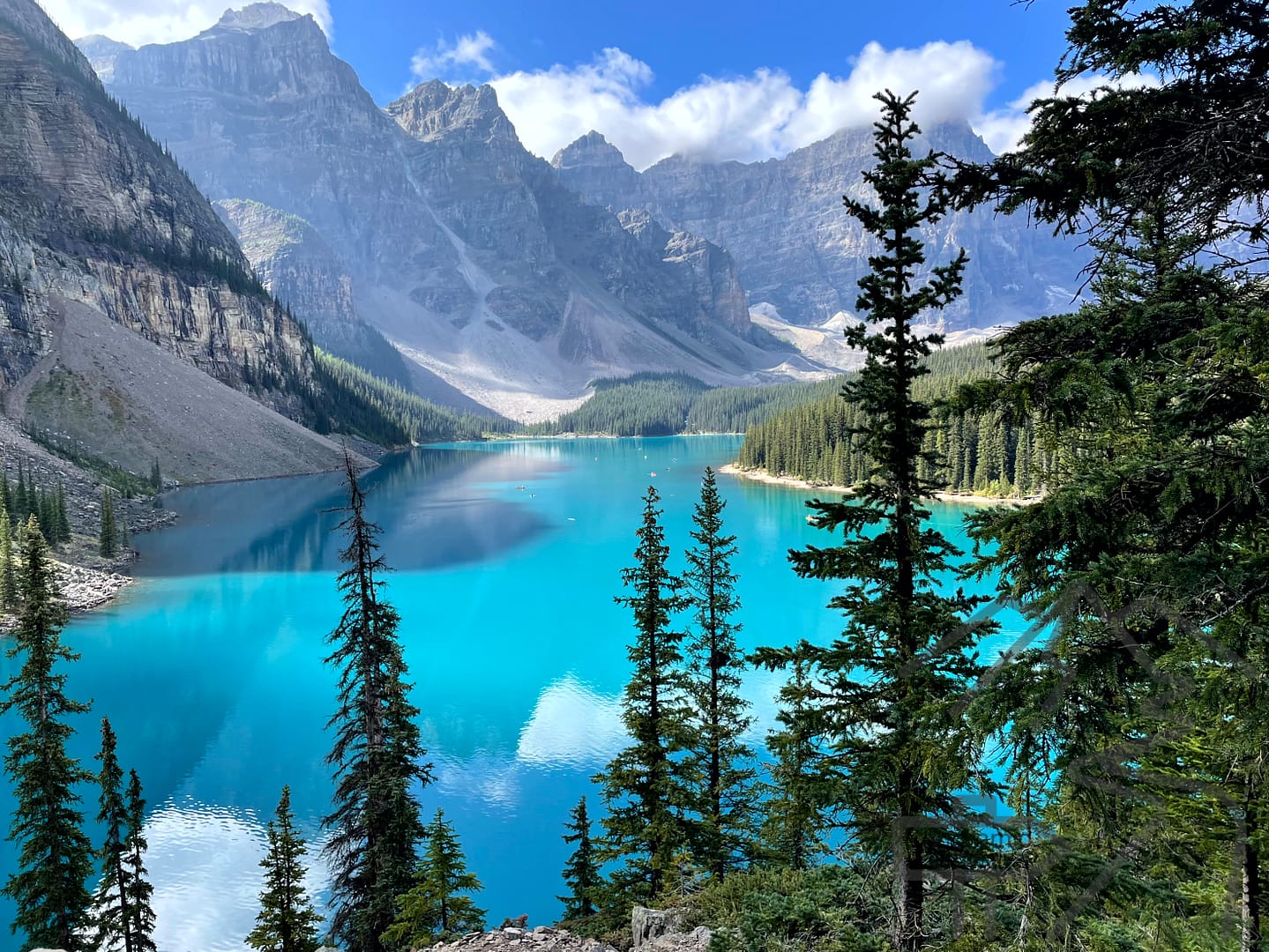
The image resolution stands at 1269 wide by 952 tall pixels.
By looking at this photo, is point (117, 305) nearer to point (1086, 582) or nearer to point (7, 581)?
point (7, 581)

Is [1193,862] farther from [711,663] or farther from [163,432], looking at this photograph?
[163,432]

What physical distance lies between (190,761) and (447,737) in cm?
986

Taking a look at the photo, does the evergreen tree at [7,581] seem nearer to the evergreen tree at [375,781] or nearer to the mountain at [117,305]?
the evergreen tree at [375,781]

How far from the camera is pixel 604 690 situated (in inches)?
1251

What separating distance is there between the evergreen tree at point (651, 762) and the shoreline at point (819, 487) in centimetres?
3401

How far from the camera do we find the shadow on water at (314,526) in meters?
57.0

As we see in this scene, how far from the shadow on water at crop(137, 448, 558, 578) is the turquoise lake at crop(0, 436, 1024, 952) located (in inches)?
17.1

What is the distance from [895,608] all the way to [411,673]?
108 ft

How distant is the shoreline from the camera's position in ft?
235

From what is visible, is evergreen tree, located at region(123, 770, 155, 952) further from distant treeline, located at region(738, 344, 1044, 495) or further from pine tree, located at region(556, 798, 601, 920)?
distant treeline, located at region(738, 344, 1044, 495)

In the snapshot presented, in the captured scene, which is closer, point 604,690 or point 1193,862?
point 1193,862

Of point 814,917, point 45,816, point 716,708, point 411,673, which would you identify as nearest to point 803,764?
point 814,917

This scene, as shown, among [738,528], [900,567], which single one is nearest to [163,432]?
[738,528]

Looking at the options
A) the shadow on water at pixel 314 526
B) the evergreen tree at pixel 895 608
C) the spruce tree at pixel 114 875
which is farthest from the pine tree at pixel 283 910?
the shadow on water at pixel 314 526
